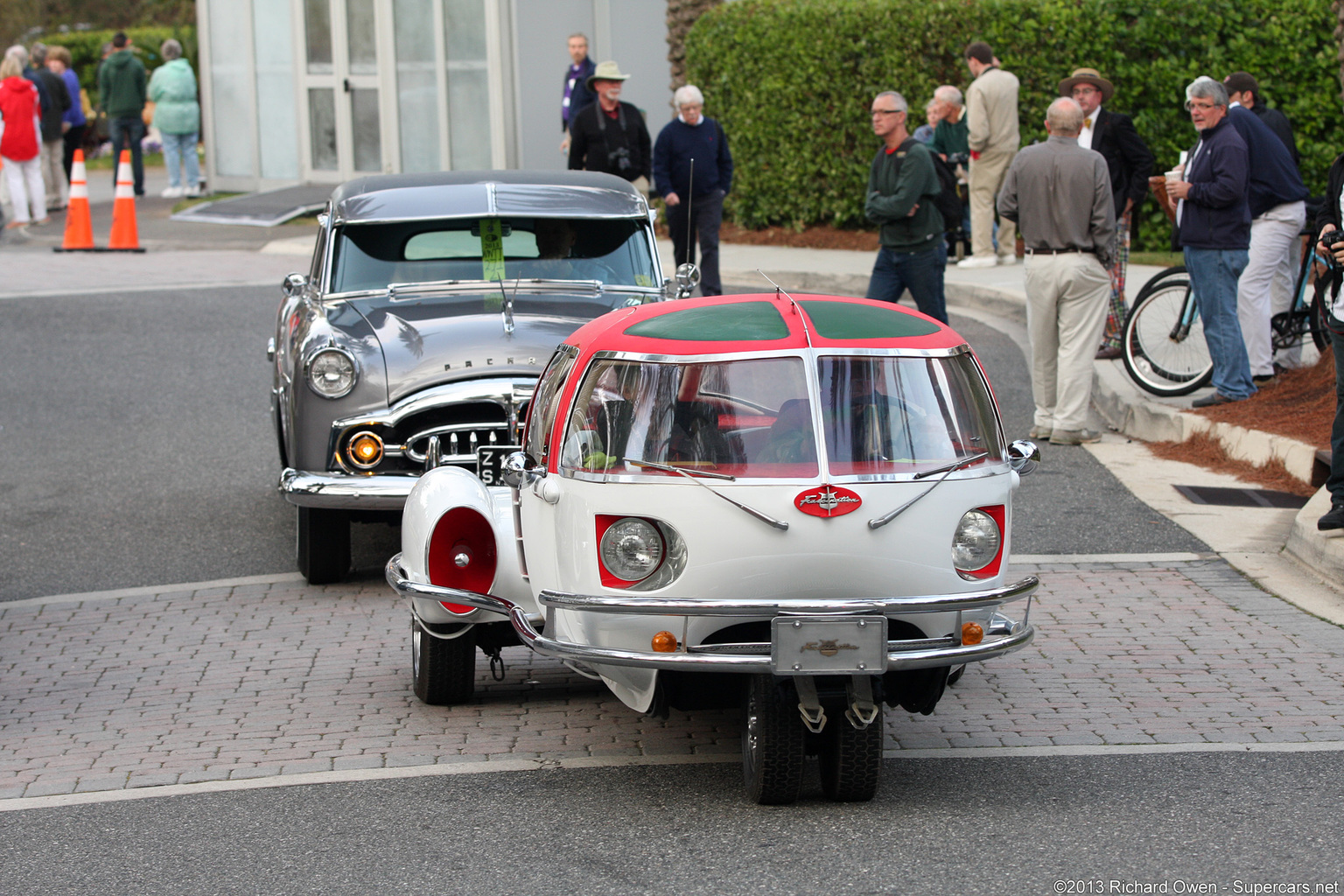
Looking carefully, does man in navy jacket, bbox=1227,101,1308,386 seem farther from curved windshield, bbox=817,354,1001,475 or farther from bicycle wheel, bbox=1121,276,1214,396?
curved windshield, bbox=817,354,1001,475

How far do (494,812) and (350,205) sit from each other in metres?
4.70

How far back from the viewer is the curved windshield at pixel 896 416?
453cm

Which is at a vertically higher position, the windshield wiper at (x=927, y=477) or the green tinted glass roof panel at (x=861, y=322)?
the green tinted glass roof panel at (x=861, y=322)

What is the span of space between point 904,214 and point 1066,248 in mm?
1156

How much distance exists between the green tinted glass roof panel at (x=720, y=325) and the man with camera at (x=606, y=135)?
9.40 meters

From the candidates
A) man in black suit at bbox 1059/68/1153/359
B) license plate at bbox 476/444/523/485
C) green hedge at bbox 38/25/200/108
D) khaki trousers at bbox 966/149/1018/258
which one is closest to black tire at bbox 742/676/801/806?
license plate at bbox 476/444/523/485

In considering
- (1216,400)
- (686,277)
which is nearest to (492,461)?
(686,277)

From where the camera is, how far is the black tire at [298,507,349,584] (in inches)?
294

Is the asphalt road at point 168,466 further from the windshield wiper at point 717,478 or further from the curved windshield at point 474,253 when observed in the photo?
the windshield wiper at point 717,478

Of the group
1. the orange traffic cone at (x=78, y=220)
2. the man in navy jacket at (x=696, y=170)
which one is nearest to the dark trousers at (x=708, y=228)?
the man in navy jacket at (x=696, y=170)

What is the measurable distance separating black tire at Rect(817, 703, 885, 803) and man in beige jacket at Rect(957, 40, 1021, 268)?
11580mm

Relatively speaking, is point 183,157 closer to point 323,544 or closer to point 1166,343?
point 1166,343

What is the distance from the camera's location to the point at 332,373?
7348mm

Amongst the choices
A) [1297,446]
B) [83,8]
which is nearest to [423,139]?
[1297,446]
